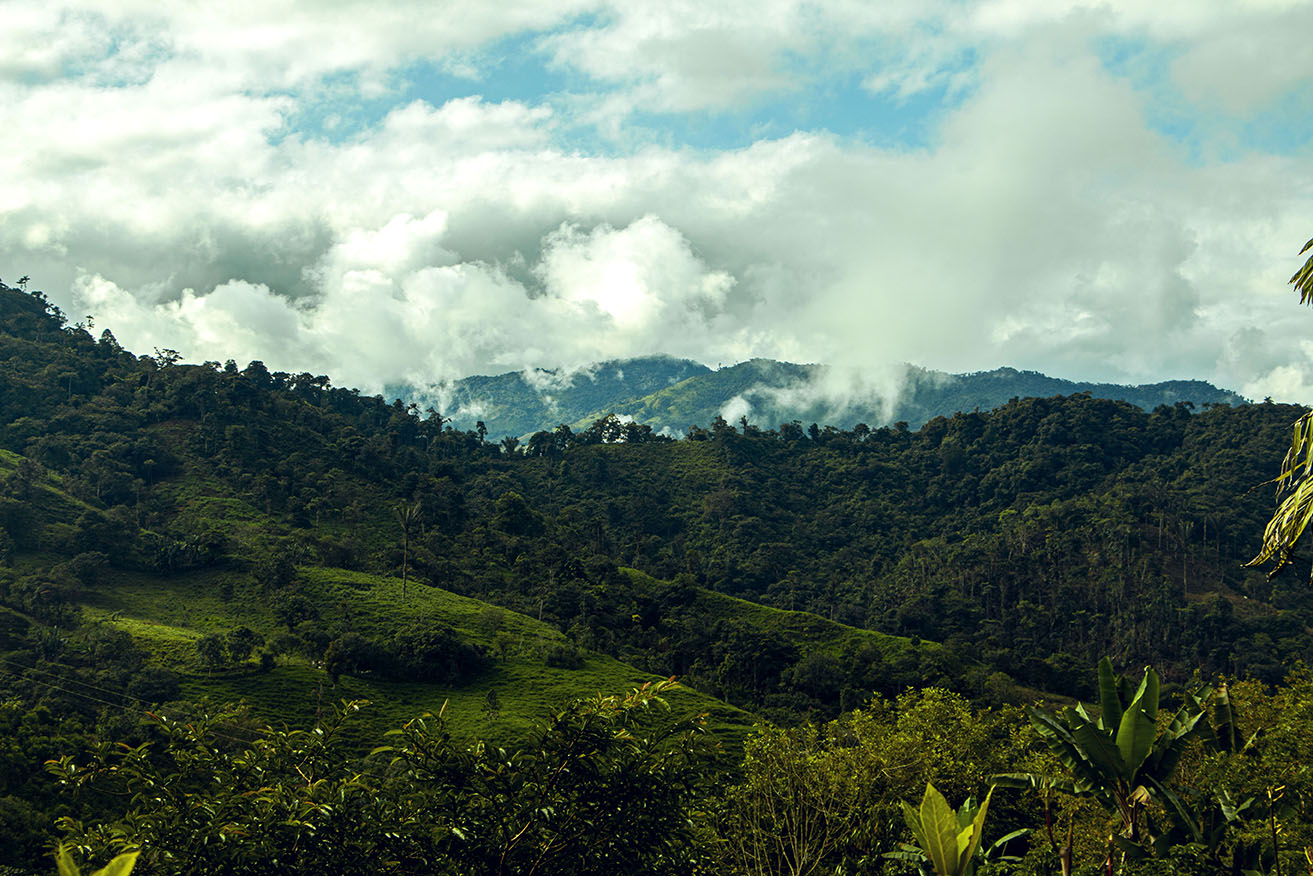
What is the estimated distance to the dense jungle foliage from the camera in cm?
1144

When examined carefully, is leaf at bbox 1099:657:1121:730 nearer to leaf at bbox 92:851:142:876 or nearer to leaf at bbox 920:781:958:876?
leaf at bbox 920:781:958:876

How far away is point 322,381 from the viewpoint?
5586 inches

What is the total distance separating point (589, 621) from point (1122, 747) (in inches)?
2835

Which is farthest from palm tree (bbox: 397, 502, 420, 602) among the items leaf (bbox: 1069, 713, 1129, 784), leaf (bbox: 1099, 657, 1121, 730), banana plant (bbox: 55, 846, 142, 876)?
banana plant (bbox: 55, 846, 142, 876)

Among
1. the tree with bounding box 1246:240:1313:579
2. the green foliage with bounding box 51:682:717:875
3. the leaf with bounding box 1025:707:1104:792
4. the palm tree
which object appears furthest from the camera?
the palm tree

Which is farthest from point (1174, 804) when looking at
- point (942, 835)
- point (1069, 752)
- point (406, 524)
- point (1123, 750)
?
point (406, 524)

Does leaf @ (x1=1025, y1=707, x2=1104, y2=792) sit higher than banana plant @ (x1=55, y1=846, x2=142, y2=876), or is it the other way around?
banana plant @ (x1=55, y1=846, x2=142, y2=876)

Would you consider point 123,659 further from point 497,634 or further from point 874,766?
point 874,766

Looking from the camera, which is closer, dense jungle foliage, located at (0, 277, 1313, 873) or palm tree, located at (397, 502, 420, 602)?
dense jungle foliage, located at (0, 277, 1313, 873)

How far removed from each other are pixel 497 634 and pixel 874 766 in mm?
50405

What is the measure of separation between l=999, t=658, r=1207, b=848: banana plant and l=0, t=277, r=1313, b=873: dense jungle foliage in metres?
0.41

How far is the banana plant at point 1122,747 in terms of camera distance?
15.4 metres

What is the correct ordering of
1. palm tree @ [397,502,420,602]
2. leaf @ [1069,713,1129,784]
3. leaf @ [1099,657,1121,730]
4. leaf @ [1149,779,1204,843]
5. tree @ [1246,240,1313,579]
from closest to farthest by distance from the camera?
tree @ [1246,240,1313,579] < leaf @ [1149,779,1204,843] < leaf @ [1069,713,1129,784] < leaf @ [1099,657,1121,730] < palm tree @ [397,502,420,602]

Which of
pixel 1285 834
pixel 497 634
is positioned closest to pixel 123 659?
pixel 497 634
